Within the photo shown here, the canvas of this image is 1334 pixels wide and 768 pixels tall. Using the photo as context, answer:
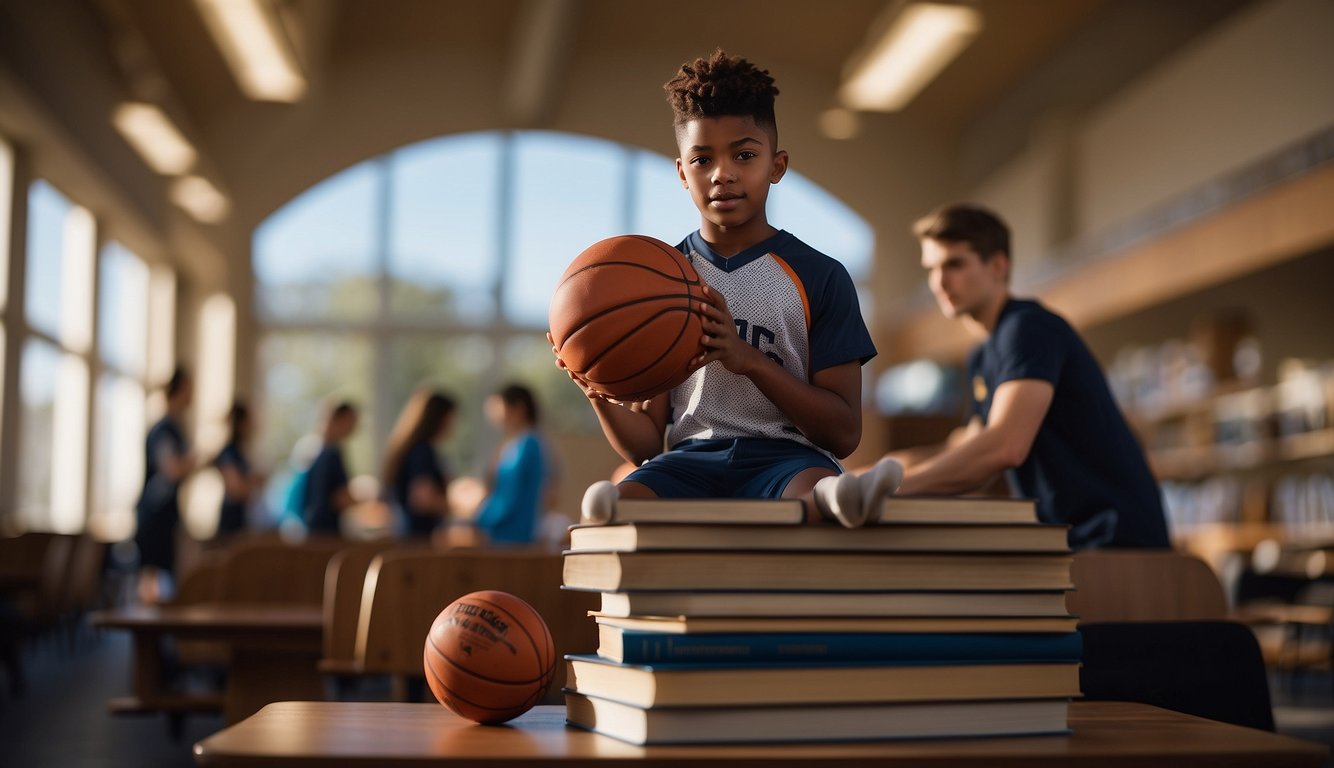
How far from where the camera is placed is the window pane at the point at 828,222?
593 inches

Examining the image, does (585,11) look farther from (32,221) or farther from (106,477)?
(106,477)

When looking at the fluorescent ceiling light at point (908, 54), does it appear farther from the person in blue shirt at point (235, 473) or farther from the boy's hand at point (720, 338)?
the boy's hand at point (720, 338)

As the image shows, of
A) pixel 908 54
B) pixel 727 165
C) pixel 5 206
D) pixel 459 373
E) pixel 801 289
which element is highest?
pixel 908 54

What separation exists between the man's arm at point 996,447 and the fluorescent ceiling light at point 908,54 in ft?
18.6

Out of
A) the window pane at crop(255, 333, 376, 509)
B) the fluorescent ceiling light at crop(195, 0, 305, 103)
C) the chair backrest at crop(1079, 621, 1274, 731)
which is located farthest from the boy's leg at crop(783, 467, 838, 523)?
the window pane at crop(255, 333, 376, 509)

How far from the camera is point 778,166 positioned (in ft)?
5.02

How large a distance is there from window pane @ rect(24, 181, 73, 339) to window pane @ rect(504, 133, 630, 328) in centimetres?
484

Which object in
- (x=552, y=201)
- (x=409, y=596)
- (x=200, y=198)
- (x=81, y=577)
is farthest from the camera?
(x=552, y=201)

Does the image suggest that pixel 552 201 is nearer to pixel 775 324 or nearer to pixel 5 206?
pixel 5 206

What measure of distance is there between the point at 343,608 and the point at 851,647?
265cm

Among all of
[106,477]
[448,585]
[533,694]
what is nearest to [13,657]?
[448,585]

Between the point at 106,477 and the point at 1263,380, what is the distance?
10364mm

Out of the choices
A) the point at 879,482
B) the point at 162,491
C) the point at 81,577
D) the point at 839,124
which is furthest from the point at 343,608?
the point at 839,124

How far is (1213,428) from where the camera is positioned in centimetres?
960
